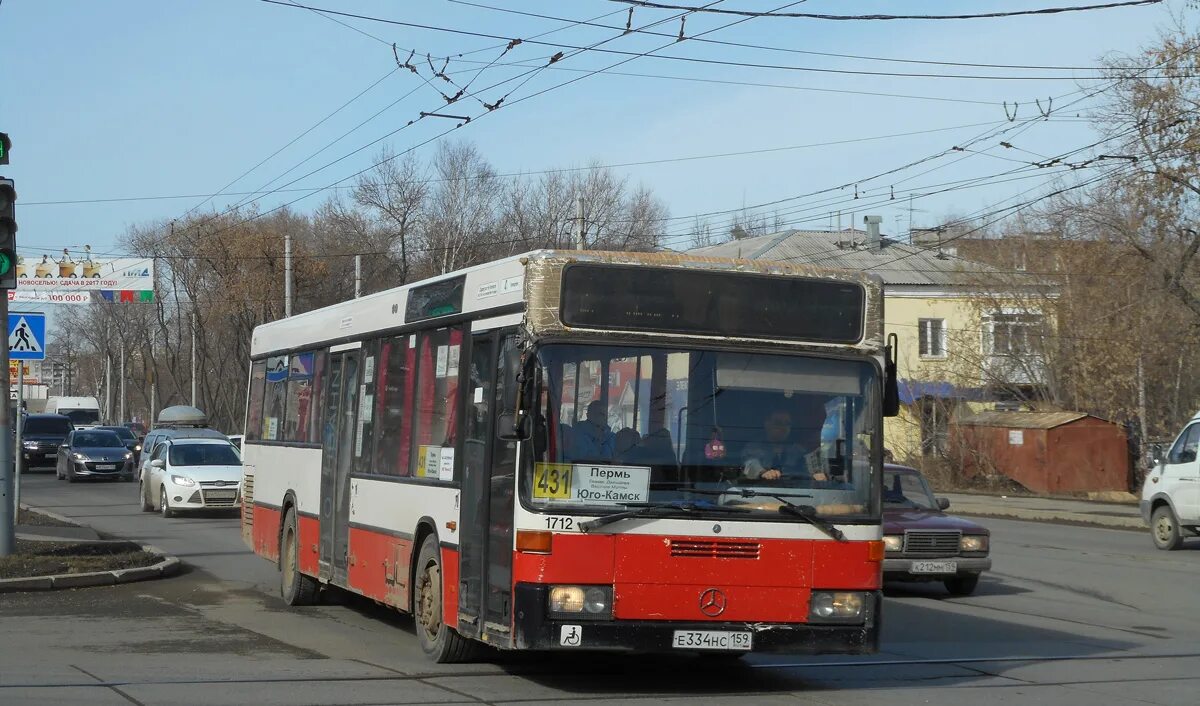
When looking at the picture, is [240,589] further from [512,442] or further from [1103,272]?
[1103,272]

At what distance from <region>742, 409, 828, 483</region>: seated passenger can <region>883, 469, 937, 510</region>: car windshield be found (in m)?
8.22

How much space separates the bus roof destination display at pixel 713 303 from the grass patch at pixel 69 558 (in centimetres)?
880

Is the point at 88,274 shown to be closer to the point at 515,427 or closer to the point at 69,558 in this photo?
the point at 69,558

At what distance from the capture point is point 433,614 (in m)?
10.1

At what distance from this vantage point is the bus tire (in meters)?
13.7

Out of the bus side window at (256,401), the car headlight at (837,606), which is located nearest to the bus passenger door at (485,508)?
the car headlight at (837,606)

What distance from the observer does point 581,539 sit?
8.27m

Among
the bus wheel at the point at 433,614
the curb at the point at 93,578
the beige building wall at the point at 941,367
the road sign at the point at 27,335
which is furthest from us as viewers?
the beige building wall at the point at 941,367

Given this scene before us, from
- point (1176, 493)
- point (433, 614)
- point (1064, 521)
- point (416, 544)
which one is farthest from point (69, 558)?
point (1064, 521)

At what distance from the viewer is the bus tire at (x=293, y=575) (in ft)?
45.1

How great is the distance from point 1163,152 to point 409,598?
29204 mm

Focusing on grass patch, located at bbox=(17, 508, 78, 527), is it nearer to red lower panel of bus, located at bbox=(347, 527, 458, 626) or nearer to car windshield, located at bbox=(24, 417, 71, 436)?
red lower panel of bus, located at bbox=(347, 527, 458, 626)

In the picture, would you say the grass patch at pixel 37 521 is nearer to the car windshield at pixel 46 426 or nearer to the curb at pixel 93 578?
the curb at pixel 93 578

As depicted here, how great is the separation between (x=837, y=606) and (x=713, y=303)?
2.03 metres
